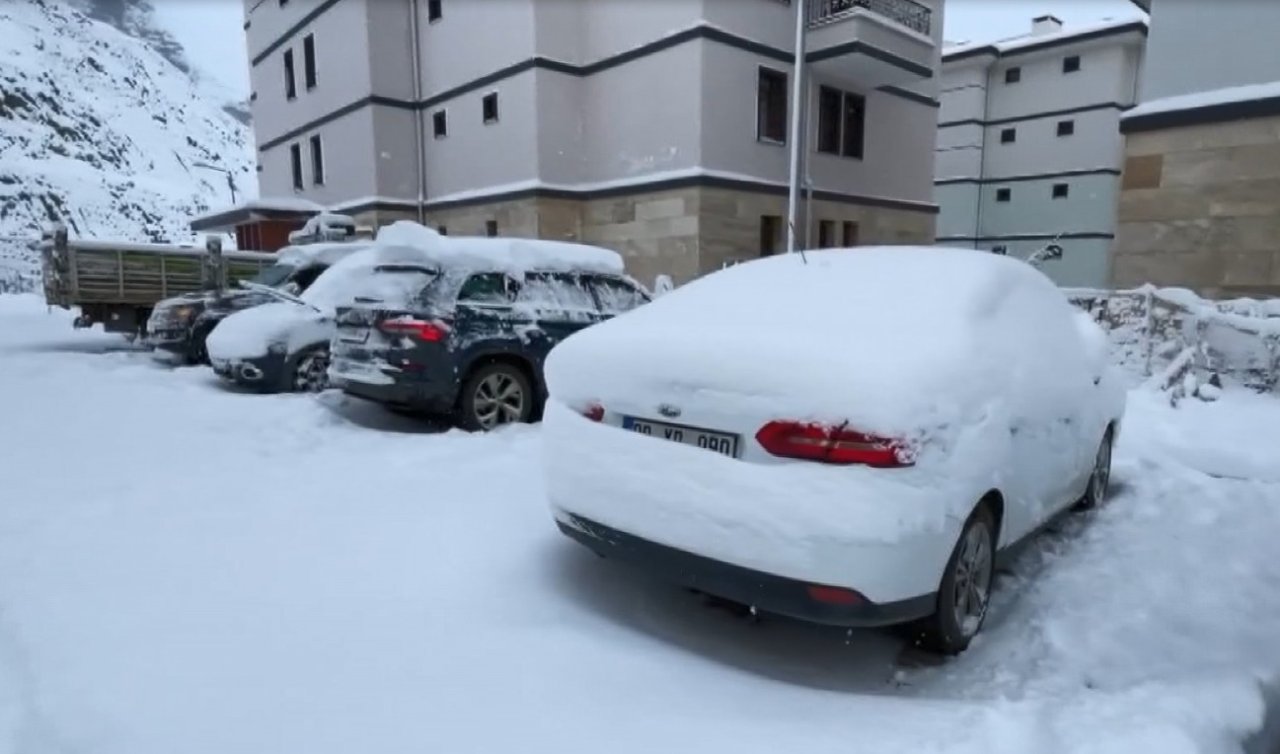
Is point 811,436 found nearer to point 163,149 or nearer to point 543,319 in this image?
point 543,319

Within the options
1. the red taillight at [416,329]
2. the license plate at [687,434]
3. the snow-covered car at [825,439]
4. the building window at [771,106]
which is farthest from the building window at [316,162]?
the license plate at [687,434]

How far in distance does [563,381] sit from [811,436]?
115 centimetres

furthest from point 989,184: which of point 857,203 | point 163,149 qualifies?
point 163,149

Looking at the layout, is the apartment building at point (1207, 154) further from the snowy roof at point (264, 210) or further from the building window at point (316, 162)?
the building window at point (316, 162)

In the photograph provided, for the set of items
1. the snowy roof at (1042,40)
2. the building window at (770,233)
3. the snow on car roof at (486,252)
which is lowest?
the snow on car roof at (486,252)

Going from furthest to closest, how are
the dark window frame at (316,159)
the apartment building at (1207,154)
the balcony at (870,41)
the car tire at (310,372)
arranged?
the dark window frame at (316,159)
the balcony at (870,41)
the apartment building at (1207,154)
the car tire at (310,372)

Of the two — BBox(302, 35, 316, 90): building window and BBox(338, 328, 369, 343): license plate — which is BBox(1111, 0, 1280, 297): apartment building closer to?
BBox(338, 328, 369, 343): license plate

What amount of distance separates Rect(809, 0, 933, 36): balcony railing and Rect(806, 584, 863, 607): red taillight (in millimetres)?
18099

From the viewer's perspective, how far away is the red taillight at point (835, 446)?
240cm

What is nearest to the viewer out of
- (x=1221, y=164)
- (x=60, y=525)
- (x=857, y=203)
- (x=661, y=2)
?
(x=60, y=525)

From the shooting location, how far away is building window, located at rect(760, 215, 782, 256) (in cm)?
1816

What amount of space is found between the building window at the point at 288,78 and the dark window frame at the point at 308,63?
1.26 meters

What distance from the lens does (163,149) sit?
67.1 metres

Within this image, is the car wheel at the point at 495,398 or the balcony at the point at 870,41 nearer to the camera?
the car wheel at the point at 495,398
